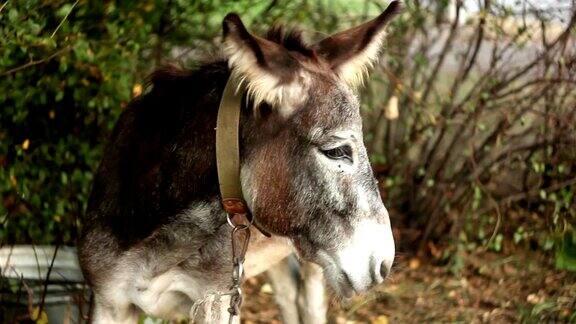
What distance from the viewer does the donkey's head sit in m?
3.07

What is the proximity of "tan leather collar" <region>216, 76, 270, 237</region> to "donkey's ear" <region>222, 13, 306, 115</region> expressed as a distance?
0.29 ft

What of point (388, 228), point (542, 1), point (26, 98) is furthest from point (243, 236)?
point (542, 1)

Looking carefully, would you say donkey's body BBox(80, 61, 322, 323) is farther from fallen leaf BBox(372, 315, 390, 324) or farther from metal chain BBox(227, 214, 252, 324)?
fallen leaf BBox(372, 315, 390, 324)

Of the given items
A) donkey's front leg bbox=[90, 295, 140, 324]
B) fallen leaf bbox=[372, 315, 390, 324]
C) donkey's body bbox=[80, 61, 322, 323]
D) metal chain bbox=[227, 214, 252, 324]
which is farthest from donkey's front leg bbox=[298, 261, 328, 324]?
metal chain bbox=[227, 214, 252, 324]

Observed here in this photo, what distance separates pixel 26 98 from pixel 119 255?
4.97 feet

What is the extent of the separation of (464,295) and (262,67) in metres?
3.24

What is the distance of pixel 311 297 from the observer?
4590 mm

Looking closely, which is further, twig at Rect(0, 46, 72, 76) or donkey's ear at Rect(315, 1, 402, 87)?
twig at Rect(0, 46, 72, 76)

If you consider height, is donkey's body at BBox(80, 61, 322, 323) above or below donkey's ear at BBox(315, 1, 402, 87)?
below

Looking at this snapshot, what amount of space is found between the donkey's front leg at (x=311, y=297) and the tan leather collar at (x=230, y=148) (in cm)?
141

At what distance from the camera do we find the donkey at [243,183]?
3082 millimetres

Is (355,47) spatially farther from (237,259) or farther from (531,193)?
(531,193)

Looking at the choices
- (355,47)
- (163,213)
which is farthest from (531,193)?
(163,213)

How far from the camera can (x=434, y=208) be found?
6152mm
